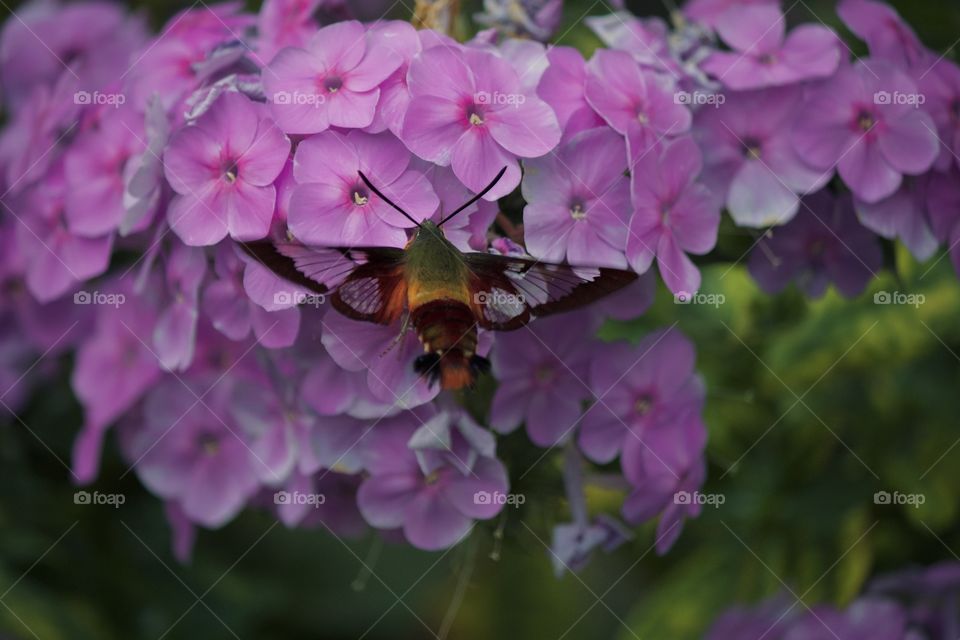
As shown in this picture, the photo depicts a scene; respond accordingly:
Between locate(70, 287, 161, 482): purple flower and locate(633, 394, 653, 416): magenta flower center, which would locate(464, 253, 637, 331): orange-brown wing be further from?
locate(70, 287, 161, 482): purple flower

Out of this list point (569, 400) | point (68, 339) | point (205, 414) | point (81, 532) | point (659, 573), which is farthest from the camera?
point (659, 573)

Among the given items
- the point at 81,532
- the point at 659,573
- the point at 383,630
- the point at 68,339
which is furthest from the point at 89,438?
the point at 659,573

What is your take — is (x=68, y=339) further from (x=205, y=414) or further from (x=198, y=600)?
(x=198, y=600)

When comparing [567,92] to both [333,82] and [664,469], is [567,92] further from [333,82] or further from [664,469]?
[664,469]

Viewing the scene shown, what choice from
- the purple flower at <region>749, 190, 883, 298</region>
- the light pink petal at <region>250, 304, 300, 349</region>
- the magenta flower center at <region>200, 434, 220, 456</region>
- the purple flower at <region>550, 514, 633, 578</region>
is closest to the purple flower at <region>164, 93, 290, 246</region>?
the light pink petal at <region>250, 304, 300, 349</region>

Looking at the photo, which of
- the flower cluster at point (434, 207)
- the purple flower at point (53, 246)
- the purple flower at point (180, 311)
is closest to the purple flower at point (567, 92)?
the flower cluster at point (434, 207)

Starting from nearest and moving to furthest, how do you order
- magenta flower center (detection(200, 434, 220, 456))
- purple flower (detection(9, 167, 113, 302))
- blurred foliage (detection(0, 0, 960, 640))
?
1. purple flower (detection(9, 167, 113, 302))
2. magenta flower center (detection(200, 434, 220, 456))
3. blurred foliage (detection(0, 0, 960, 640))

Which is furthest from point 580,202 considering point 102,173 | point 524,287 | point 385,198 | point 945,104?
point 102,173
